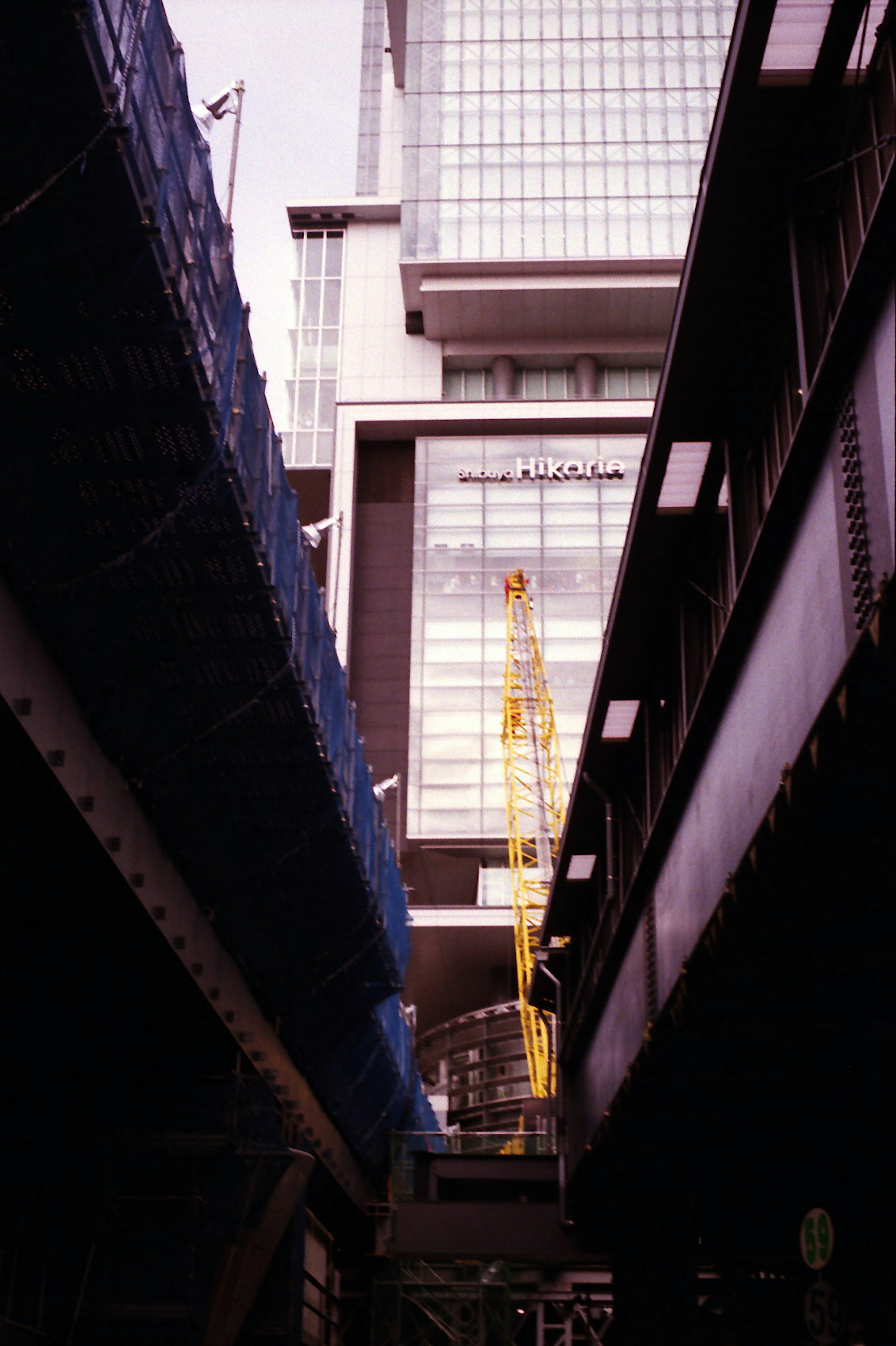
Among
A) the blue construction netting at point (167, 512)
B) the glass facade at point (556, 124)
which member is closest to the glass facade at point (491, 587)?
the glass facade at point (556, 124)

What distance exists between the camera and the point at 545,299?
12094 centimetres

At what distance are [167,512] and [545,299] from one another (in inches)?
4194

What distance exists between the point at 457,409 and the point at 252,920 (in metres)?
87.8

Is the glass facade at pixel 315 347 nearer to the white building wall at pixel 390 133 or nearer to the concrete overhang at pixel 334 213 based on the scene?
the concrete overhang at pixel 334 213

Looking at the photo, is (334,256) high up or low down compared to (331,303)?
up

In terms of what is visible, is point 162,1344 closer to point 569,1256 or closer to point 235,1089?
point 235,1089

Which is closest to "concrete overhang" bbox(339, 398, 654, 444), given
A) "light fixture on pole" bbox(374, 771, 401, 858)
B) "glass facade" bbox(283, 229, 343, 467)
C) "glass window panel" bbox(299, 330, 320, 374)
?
"glass facade" bbox(283, 229, 343, 467)

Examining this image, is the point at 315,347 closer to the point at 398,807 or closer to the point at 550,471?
the point at 550,471

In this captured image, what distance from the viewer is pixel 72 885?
20656 mm

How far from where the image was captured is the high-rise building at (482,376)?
4050 inches

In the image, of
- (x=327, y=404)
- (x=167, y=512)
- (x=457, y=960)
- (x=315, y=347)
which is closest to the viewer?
(x=167, y=512)

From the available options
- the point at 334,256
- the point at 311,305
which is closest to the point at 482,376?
the point at 311,305

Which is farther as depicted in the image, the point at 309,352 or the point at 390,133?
the point at 390,133

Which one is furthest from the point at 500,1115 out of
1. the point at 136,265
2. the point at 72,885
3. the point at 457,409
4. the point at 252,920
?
the point at 136,265
